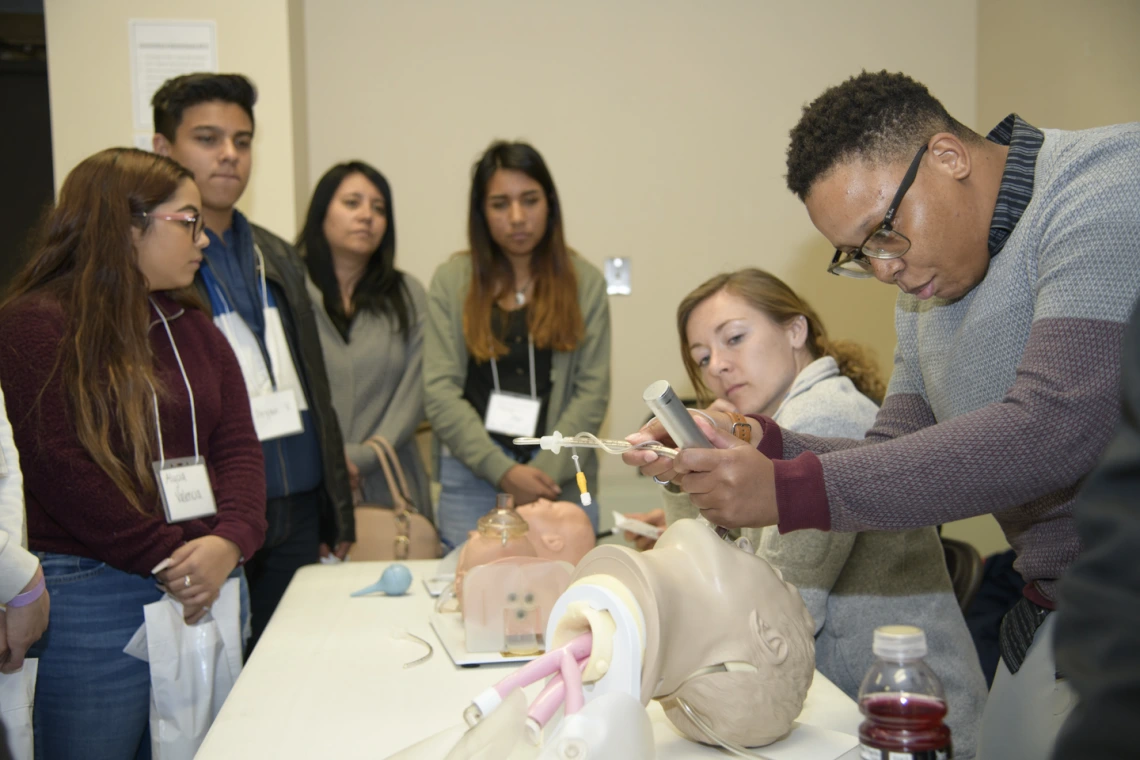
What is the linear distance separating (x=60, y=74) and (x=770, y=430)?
122 inches

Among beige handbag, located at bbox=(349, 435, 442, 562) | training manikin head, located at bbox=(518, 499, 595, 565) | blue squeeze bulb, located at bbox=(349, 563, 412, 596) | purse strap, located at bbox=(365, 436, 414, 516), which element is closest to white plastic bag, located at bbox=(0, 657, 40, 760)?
blue squeeze bulb, located at bbox=(349, 563, 412, 596)

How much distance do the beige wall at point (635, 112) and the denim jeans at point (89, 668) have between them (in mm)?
2560

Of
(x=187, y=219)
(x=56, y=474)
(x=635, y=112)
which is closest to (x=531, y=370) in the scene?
(x=187, y=219)

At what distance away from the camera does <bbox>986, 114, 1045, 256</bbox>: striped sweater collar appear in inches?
50.6

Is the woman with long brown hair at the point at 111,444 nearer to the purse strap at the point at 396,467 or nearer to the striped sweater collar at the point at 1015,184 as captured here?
the purse strap at the point at 396,467

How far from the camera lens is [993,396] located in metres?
1.34

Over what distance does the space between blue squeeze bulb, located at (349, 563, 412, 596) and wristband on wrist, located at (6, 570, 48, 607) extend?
683mm

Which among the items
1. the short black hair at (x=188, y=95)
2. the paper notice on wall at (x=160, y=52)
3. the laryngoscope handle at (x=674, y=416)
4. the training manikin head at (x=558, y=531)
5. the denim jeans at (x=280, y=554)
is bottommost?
the denim jeans at (x=280, y=554)

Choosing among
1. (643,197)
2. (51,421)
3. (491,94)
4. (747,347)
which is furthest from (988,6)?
(51,421)

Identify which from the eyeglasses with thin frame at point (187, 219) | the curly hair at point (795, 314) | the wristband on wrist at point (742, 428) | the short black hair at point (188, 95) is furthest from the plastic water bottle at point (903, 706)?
the short black hair at point (188, 95)

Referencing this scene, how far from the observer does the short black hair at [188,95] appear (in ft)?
9.23

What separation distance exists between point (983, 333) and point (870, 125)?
32 centimetres

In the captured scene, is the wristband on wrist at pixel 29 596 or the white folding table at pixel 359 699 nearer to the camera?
the white folding table at pixel 359 699

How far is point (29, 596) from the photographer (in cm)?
164
